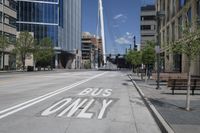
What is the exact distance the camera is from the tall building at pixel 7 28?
79688 mm

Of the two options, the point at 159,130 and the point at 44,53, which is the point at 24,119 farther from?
the point at 44,53

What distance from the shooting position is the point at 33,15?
120 metres

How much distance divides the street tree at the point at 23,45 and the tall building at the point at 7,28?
5.53ft

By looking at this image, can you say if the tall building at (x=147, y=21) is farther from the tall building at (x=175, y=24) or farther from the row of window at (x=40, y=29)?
the tall building at (x=175, y=24)

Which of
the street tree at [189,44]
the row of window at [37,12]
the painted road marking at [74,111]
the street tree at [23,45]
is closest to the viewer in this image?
the painted road marking at [74,111]

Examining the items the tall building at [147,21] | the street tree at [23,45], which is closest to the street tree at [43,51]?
the street tree at [23,45]

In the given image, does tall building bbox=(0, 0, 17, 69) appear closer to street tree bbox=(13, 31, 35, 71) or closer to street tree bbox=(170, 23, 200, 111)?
street tree bbox=(13, 31, 35, 71)

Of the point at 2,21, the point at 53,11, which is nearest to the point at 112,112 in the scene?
the point at 2,21

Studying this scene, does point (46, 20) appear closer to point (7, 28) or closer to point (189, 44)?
point (7, 28)

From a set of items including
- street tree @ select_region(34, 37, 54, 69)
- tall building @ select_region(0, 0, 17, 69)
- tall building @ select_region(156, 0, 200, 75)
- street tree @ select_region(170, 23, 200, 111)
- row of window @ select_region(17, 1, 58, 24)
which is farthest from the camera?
row of window @ select_region(17, 1, 58, 24)

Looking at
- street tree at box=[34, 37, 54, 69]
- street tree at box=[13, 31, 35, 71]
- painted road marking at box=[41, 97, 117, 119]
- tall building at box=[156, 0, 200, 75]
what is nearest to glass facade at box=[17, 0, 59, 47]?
street tree at box=[34, 37, 54, 69]

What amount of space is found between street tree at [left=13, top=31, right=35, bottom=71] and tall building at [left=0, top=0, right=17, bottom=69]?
1684 millimetres

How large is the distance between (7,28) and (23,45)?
558 cm

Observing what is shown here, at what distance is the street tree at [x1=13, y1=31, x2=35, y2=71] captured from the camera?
84088mm
